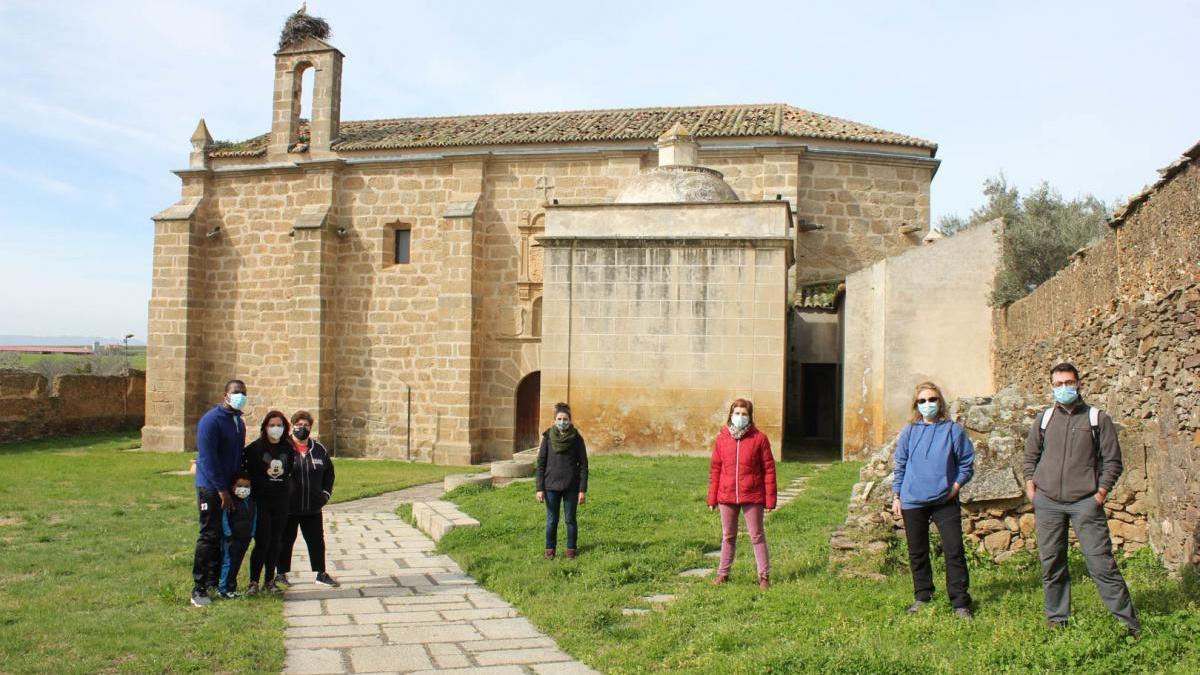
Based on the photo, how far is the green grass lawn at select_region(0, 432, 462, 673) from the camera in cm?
555

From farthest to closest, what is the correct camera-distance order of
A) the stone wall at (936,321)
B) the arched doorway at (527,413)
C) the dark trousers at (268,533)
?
the arched doorway at (527,413) → the stone wall at (936,321) → the dark trousers at (268,533)

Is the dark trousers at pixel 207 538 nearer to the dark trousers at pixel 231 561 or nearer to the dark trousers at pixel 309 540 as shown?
the dark trousers at pixel 231 561

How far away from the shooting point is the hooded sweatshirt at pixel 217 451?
275 inches

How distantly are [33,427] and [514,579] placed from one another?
78.0 feet

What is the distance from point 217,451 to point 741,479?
3.78 metres

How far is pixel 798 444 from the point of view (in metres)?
21.3

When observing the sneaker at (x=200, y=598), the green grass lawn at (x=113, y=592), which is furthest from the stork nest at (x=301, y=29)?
the sneaker at (x=200, y=598)

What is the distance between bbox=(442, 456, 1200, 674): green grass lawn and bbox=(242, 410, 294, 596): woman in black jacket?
1.71 metres

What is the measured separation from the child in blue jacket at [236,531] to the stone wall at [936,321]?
12110 mm

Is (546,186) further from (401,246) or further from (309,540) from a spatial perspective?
(309,540)

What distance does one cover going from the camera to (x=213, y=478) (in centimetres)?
699

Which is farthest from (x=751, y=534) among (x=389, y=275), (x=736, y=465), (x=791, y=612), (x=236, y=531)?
(x=389, y=275)

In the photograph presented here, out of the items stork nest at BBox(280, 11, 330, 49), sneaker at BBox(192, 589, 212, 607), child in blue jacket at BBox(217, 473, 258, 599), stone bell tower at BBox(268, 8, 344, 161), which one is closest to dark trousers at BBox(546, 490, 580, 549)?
child in blue jacket at BBox(217, 473, 258, 599)

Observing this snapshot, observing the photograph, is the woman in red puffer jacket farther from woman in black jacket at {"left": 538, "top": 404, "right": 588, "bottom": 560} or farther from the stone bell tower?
the stone bell tower
